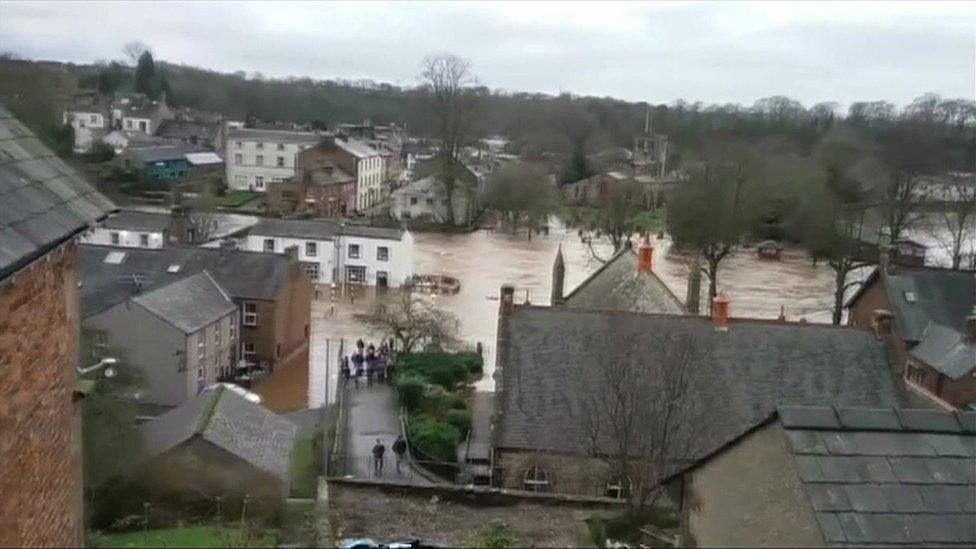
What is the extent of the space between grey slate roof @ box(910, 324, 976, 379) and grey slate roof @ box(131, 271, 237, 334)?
2103cm

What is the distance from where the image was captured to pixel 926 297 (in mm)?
30922

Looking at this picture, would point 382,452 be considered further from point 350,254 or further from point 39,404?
point 350,254

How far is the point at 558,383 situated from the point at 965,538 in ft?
48.3

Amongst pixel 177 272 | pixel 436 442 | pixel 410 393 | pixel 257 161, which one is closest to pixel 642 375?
pixel 436 442

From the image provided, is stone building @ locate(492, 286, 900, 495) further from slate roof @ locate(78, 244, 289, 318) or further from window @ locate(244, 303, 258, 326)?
slate roof @ locate(78, 244, 289, 318)

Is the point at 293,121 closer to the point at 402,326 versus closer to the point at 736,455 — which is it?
the point at 402,326

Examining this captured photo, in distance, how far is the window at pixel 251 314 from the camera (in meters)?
32.2

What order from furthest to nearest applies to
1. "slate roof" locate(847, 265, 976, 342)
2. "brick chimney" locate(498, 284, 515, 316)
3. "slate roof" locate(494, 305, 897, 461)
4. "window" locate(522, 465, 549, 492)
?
"slate roof" locate(847, 265, 976, 342) < "brick chimney" locate(498, 284, 515, 316) < "slate roof" locate(494, 305, 897, 461) < "window" locate(522, 465, 549, 492)

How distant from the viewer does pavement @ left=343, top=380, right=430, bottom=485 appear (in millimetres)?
19359

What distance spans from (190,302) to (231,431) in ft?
45.0

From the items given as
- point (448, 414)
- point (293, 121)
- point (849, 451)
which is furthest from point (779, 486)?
point (293, 121)

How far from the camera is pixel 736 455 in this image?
17.0ft

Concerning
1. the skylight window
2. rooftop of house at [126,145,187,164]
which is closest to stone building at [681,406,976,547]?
the skylight window

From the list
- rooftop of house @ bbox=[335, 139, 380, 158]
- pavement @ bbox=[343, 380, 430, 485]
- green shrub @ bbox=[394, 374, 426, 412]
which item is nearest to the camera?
pavement @ bbox=[343, 380, 430, 485]
